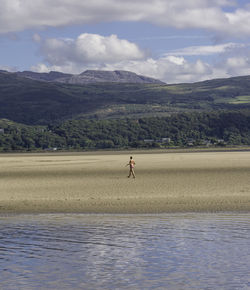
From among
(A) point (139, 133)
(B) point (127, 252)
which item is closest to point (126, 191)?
(B) point (127, 252)

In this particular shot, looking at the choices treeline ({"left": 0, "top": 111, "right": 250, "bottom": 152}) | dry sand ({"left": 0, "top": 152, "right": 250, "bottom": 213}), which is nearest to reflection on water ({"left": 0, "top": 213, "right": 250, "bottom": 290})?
dry sand ({"left": 0, "top": 152, "right": 250, "bottom": 213})

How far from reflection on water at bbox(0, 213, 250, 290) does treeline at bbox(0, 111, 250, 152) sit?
98.5 m

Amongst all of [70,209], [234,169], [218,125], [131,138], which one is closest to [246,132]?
[218,125]

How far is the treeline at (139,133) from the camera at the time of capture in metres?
130

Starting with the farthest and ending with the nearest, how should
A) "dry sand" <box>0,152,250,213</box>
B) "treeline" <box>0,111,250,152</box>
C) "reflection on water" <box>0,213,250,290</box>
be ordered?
"treeline" <box>0,111,250,152</box>, "dry sand" <box>0,152,250,213</box>, "reflection on water" <box>0,213,250,290</box>

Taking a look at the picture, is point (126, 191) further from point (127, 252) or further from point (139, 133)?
point (139, 133)

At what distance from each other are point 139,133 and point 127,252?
133m

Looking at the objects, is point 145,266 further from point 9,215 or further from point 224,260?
point 9,215

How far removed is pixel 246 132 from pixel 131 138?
31.4 meters

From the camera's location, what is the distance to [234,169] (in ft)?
152

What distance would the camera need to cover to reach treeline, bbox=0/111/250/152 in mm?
129750

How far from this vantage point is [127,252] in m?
16.2

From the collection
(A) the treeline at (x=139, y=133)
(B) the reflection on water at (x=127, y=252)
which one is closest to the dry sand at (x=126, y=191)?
(B) the reflection on water at (x=127, y=252)

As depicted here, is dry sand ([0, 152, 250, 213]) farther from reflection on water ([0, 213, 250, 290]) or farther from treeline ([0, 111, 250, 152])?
treeline ([0, 111, 250, 152])
